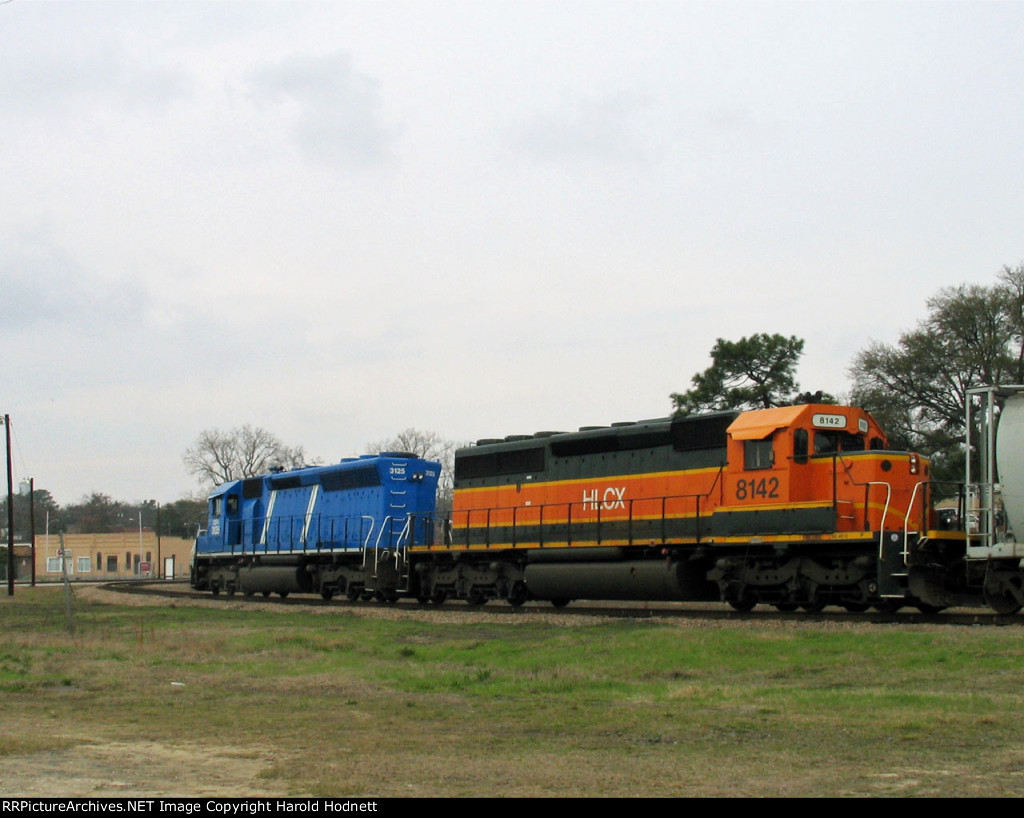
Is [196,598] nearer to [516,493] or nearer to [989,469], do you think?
[516,493]

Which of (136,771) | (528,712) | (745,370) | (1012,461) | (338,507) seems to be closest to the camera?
(136,771)

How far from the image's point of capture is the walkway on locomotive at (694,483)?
19844mm

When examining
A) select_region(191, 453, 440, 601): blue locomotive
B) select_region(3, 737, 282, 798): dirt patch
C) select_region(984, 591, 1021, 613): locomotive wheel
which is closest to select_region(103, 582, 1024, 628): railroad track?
select_region(984, 591, 1021, 613): locomotive wheel

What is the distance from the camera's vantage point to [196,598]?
122 ft

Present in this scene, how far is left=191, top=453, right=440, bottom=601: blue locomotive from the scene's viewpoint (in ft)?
105

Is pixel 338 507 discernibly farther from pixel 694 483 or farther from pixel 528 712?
pixel 528 712

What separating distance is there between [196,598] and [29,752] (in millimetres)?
28805

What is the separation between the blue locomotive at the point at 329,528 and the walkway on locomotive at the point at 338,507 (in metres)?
0.03

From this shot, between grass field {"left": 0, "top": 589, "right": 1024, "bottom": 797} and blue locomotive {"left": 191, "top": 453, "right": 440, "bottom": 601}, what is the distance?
438 inches

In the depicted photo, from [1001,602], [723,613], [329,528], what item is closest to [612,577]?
[723,613]

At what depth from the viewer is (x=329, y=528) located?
34.8 meters

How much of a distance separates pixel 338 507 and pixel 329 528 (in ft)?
2.35

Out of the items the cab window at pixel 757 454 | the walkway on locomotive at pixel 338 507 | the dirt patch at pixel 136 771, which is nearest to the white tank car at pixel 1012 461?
the cab window at pixel 757 454

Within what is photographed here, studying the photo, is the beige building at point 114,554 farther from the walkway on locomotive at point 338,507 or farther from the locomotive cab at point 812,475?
the locomotive cab at point 812,475
